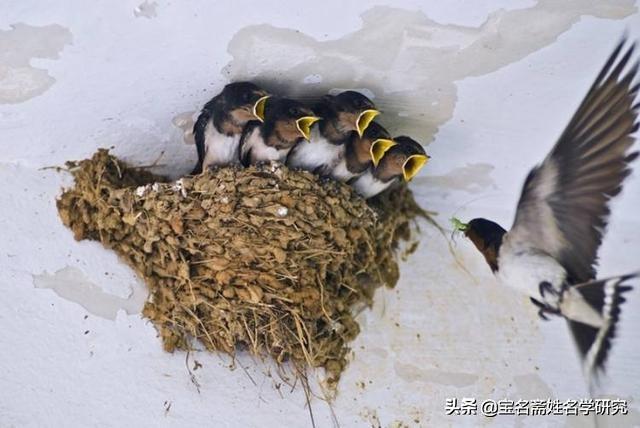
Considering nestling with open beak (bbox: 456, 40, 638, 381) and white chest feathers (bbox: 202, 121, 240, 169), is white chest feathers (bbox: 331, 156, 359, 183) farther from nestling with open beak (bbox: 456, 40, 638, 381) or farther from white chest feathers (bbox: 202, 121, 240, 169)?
nestling with open beak (bbox: 456, 40, 638, 381)

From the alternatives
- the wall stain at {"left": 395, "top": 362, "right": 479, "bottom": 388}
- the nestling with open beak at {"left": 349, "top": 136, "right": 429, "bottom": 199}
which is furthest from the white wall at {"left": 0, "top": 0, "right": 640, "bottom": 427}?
the nestling with open beak at {"left": 349, "top": 136, "right": 429, "bottom": 199}

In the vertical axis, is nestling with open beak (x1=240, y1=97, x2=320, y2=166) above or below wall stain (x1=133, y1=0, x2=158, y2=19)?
below

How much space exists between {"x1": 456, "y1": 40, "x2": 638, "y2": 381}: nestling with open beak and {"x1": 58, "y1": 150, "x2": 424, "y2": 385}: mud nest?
1.66 ft

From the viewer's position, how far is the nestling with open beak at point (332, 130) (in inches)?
113

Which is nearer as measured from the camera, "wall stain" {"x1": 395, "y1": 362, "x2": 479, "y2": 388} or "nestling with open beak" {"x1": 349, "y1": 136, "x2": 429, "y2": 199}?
"nestling with open beak" {"x1": 349, "y1": 136, "x2": 429, "y2": 199}

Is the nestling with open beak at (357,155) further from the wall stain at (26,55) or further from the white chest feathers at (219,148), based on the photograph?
the wall stain at (26,55)

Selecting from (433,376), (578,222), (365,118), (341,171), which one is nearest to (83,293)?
(341,171)

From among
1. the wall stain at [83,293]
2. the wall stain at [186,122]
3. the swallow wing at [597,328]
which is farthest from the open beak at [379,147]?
the wall stain at [83,293]

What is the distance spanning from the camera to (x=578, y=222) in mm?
2828

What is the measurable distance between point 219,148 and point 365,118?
0.46 m

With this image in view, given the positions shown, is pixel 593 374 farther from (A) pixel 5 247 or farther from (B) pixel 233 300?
(A) pixel 5 247

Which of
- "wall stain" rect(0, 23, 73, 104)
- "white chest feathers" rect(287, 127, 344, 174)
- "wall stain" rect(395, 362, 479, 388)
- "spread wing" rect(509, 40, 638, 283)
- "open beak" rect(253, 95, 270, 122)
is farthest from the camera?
"wall stain" rect(395, 362, 479, 388)

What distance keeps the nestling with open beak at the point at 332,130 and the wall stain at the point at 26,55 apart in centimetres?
75

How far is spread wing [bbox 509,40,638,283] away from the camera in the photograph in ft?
8.89
